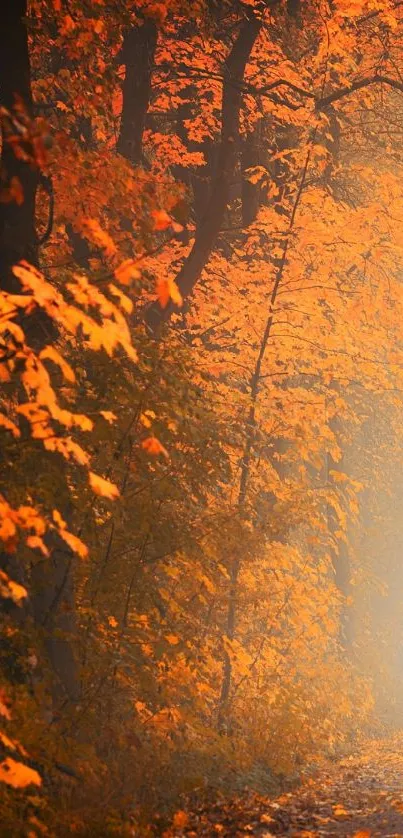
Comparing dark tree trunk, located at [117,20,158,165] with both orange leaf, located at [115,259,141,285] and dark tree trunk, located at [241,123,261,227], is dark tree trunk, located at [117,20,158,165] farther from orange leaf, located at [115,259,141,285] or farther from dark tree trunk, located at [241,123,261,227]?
orange leaf, located at [115,259,141,285]

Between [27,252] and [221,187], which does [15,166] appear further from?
[221,187]

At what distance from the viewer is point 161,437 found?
8031mm

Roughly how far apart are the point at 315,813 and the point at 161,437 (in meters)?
3.74

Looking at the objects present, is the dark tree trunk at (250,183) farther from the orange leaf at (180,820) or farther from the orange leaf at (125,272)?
the orange leaf at (125,272)

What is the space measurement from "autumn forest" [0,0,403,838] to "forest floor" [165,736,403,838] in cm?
6

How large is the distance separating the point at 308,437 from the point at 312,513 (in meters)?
1.41

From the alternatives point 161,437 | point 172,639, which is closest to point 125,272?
point 161,437

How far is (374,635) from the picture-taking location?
36094 millimetres

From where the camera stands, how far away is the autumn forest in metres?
6.79

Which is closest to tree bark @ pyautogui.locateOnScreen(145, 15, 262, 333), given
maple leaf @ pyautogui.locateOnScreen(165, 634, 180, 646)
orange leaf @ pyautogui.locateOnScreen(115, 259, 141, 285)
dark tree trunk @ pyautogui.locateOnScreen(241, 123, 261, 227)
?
dark tree trunk @ pyautogui.locateOnScreen(241, 123, 261, 227)

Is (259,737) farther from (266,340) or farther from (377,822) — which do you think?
(266,340)

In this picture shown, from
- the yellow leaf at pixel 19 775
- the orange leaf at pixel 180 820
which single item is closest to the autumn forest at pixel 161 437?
the yellow leaf at pixel 19 775

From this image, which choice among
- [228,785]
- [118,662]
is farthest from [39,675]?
[228,785]

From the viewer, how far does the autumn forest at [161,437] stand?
6785 millimetres
